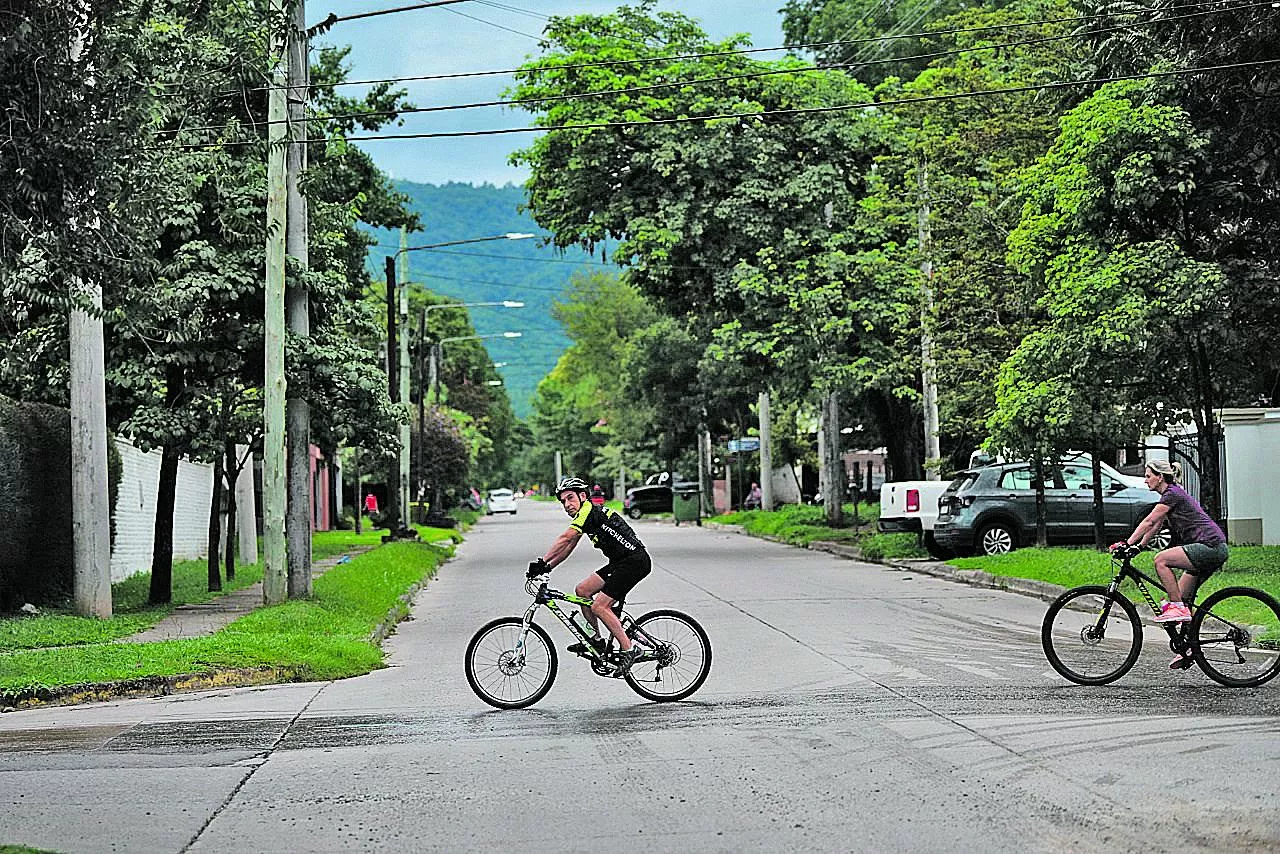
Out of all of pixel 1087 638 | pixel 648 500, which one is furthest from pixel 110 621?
pixel 648 500

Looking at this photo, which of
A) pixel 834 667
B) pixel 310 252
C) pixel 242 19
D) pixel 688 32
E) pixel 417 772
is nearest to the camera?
pixel 417 772

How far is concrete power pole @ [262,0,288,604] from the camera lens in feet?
61.7

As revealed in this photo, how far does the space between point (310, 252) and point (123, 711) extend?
10.2m

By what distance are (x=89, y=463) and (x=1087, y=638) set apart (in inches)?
441

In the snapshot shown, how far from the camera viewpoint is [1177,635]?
39.8ft

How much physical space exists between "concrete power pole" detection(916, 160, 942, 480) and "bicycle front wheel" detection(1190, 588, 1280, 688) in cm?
1540

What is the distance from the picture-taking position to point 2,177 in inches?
388

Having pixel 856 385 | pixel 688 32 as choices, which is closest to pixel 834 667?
pixel 856 385

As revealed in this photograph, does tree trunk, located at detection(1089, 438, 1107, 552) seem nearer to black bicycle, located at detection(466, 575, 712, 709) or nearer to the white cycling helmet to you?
black bicycle, located at detection(466, 575, 712, 709)

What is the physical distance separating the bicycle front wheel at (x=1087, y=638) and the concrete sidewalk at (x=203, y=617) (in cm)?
880

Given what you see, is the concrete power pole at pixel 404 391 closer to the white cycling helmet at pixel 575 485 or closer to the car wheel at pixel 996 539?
the car wheel at pixel 996 539

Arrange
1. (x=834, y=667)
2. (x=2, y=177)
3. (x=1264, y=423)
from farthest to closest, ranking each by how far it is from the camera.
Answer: (x=1264, y=423), (x=834, y=667), (x=2, y=177)

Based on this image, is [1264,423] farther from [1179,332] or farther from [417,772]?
[417,772]

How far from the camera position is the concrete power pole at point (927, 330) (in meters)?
28.0
